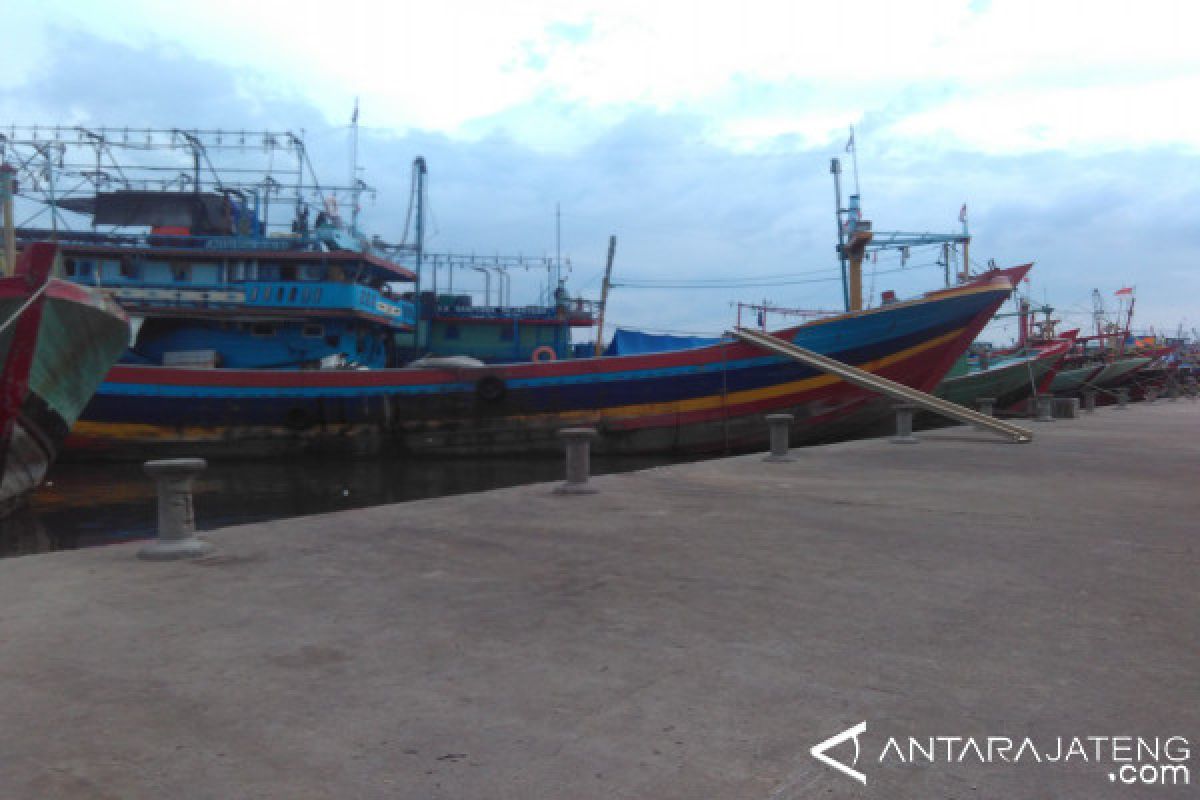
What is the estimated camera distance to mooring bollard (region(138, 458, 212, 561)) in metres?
4.71

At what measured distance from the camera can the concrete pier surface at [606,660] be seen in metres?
2.09

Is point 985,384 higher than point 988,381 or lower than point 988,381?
lower

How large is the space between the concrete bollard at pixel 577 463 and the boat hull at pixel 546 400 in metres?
9.12

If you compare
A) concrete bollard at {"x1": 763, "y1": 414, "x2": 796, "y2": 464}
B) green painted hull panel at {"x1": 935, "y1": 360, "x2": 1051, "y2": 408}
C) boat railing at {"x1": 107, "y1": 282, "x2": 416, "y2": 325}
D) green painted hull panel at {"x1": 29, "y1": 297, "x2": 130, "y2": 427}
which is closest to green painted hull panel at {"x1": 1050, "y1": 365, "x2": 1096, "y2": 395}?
green painted hull panel at {"x1": 935, "y1": 360, "x2": 1051, "y2": 408}

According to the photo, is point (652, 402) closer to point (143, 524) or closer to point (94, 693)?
point (143, 524)

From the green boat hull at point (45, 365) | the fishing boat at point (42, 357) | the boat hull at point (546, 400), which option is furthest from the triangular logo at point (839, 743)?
the boat hull at point (546, 400)

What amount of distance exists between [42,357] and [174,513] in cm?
704

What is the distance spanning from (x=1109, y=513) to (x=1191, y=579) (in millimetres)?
2242

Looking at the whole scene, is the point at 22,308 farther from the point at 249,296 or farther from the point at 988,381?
the point at 988,381

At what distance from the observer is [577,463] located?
7477mm

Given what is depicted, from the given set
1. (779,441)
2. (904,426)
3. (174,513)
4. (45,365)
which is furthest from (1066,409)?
(45,365)

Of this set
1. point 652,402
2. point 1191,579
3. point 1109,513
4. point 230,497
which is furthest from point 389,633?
point 652,402

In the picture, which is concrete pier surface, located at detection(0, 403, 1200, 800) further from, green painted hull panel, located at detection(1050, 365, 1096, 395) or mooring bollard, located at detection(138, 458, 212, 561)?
green painted hull panel, located at detection(1050, 365, 1096, 395)

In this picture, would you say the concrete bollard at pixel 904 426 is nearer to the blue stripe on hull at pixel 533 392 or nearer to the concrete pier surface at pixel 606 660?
Result: the blue stripe on hull at pixel 533 392
